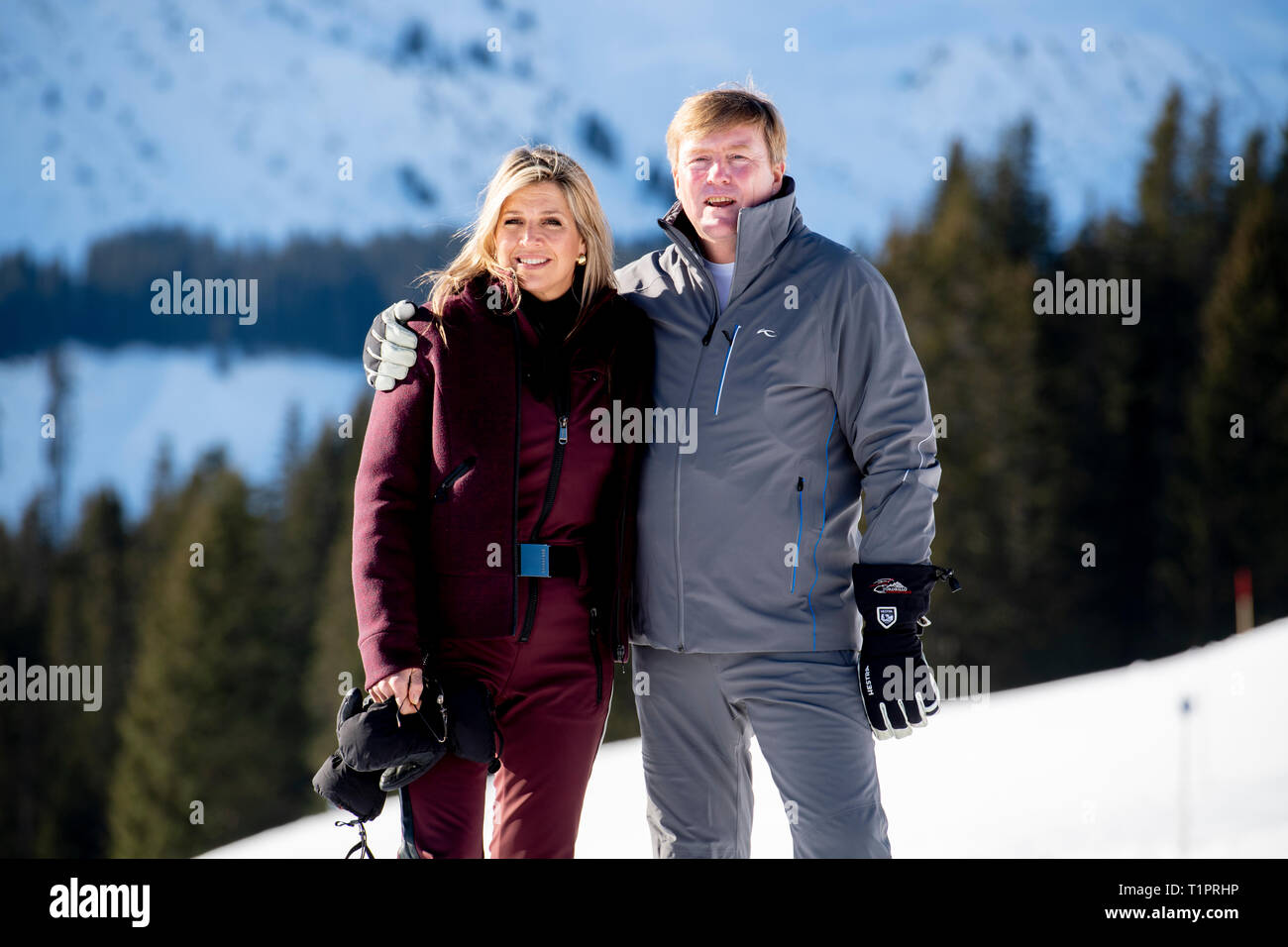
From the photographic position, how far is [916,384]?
3047 millimetres

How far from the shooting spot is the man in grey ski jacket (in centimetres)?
299

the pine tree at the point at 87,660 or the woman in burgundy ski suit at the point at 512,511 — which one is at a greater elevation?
the woman in burgundy ski suit at the point at 512,511

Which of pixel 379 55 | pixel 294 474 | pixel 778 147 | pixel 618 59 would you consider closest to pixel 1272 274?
pixel 294 474

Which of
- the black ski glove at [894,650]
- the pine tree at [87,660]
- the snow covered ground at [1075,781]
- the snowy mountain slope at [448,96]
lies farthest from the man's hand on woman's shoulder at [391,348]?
the snowy mountain slope at [448,96]

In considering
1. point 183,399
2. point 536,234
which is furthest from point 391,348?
point 183,399

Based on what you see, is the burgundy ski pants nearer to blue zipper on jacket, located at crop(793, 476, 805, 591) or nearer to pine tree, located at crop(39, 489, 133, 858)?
blue zipper on jacket, located at crop(793, 476, 805, 591)

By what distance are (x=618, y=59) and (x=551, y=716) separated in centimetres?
14769

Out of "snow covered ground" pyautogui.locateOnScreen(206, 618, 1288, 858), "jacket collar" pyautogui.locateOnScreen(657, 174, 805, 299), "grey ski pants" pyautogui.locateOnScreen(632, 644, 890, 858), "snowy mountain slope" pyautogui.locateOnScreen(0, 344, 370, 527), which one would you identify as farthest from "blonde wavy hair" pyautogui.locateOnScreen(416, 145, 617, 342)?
"snowy mountain slope" pyautogui.locateOnScreen(0, 344, 370, 527)

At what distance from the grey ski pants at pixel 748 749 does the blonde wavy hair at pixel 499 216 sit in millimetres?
954

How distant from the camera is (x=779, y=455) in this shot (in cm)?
304

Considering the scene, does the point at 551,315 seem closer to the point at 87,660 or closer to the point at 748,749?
the point at 748,749

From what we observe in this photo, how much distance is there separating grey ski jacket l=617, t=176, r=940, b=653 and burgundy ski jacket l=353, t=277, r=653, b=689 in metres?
0.24

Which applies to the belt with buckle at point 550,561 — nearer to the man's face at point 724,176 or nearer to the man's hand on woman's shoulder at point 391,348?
the man's hand on woman's shoulder at point 391,348

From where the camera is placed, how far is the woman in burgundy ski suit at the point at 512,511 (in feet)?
9.28
